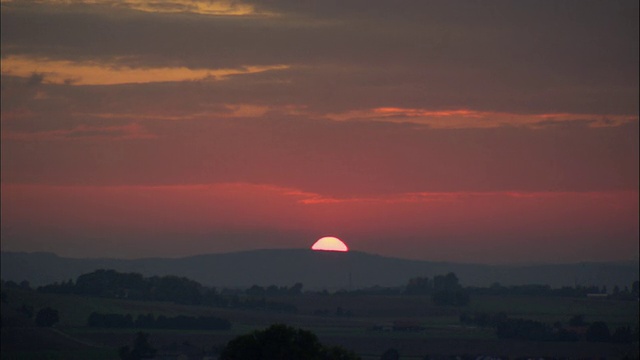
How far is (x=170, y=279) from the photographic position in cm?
18312

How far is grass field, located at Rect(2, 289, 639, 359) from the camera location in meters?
115

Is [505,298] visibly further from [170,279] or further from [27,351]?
[27,351]

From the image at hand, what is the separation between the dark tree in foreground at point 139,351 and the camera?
344ft

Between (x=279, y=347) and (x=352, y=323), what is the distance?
89.7 meters

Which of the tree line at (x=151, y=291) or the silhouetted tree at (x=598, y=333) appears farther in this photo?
the tree line at (x=151, y=291)

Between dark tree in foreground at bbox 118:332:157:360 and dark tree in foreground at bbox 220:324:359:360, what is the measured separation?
4779 centimetres

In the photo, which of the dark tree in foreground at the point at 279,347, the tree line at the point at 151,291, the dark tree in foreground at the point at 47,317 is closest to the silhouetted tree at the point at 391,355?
the dark tree in foreground at the point at 47,317

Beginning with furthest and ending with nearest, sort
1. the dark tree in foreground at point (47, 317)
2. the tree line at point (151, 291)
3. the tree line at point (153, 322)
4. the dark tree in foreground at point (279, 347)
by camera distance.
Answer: the tree line at point (151, 291), the tree line at point (153, 322), the dark tree in foreground at point (47, 317), the dark tree in foreground at point (279, 347)

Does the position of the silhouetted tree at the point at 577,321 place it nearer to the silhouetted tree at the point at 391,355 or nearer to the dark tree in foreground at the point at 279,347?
the silhouetted tree at the point at 391,355

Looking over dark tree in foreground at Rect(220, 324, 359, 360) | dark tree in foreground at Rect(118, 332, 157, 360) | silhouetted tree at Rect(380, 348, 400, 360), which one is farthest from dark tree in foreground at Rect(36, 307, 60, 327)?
dark tree in foreground at Rect(220, 324, 359, 360)

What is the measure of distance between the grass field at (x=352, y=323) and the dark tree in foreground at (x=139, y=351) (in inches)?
52.3

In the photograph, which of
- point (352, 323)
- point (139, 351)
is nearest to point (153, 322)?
point (352, 323)

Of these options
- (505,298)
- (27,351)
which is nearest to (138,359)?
(27,351)

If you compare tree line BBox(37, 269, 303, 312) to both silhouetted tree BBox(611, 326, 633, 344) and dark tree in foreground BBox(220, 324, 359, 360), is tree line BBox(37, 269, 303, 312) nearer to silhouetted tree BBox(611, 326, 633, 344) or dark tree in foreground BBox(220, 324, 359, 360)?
silhouetted tree BBox(611, 326, 633, 344)
